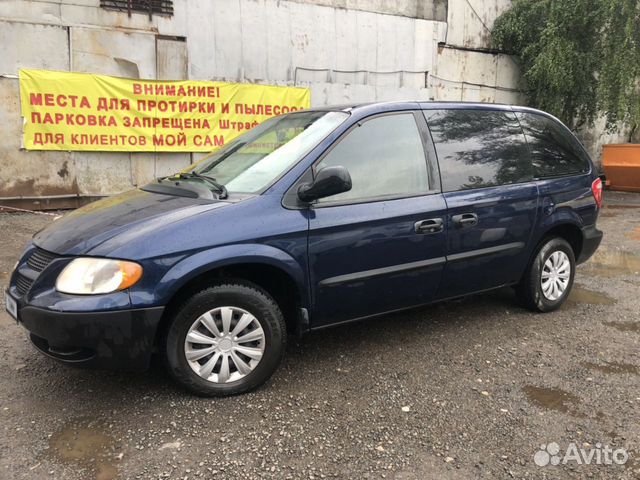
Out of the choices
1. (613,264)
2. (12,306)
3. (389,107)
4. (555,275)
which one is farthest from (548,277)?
(12,306)

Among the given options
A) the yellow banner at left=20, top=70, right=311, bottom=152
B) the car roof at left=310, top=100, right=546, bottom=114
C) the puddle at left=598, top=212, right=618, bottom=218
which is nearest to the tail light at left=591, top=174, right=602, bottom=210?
the car roof at left=310, top=100, right=546, bottom=114

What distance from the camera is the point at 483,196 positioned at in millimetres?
3803

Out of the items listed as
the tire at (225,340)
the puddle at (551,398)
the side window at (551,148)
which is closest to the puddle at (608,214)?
the side window at (551,148)

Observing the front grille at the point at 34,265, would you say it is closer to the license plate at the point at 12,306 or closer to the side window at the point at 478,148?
the license plate at the point at 12,306

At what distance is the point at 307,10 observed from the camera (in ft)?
32.2

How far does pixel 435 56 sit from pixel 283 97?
3855 mm

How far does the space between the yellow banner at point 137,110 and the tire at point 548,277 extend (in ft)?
21.5

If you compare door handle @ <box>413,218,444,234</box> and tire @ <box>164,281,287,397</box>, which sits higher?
door handle @ <box>413,218,444,234</box>

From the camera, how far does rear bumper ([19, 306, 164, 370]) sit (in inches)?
101

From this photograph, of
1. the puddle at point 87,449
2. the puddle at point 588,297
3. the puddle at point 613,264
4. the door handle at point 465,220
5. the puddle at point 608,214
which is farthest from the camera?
the puddle at point 608,214

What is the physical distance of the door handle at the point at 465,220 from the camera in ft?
11.9

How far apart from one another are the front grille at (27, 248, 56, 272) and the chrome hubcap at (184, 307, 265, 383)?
847 mm

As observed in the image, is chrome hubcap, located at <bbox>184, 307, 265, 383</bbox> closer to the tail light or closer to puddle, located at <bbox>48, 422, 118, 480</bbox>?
puddle, located at <bbox>48, 422, 118, 480</bbox>

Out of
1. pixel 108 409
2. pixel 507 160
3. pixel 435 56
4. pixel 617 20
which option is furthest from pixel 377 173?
pixel 617 20
